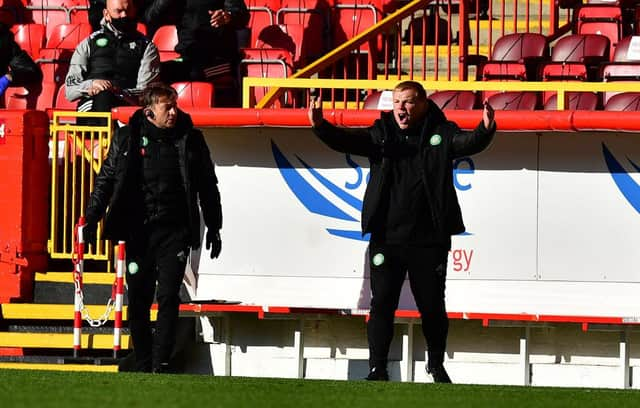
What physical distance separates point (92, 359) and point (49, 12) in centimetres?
713

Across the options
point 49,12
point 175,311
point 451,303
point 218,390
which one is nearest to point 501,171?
point 451,303

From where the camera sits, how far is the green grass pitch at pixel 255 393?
8852mm

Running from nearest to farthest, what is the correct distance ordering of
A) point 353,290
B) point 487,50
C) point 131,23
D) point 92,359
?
point 92,359
point 353,290
point 131,23
point 487,50

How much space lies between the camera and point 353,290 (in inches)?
544

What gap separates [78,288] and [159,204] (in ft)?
6.56

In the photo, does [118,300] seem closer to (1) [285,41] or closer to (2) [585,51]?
(1) [285,41]

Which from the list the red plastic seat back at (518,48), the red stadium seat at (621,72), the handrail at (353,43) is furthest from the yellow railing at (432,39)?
the red stadium seat at (621,72)

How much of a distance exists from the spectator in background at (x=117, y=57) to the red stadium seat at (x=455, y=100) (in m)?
2.43

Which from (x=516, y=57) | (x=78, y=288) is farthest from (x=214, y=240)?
(x=516, y=57)

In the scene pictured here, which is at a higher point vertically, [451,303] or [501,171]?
[501,171]

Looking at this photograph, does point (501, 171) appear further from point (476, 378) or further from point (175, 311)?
point (175, 311)

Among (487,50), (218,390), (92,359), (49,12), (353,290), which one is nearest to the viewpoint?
(218,390)


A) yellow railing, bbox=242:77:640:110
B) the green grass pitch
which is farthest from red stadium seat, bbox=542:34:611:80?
the green grass pitch

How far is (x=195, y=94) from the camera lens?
1583 centimetres
